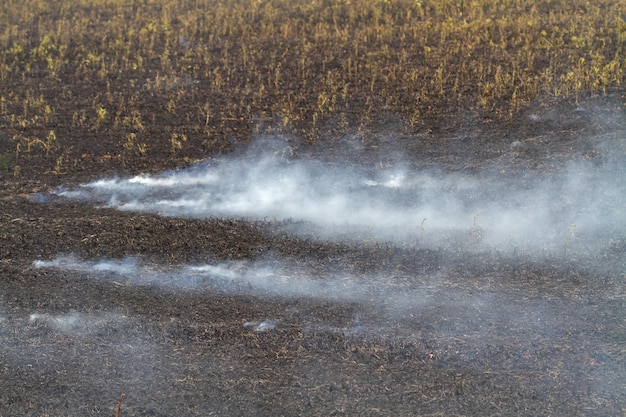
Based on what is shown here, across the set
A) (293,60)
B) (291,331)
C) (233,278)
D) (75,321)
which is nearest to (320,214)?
(233,278)

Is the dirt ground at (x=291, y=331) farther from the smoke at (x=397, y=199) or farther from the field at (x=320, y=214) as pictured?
the smoke at (x=397, y=199)

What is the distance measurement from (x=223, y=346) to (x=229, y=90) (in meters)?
7.95

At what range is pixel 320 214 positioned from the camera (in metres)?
11.0

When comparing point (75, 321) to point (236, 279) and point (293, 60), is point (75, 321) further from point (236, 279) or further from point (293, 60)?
point (293, 60)

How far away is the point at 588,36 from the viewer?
1620cm

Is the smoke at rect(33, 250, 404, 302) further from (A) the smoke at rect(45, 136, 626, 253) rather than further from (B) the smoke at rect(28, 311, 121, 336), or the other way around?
(A) the smoke at rect(45, 136, 626, 253)

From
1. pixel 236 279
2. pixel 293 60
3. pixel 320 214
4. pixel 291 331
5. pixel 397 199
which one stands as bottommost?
pixel 291 331

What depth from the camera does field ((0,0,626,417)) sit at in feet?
25.2

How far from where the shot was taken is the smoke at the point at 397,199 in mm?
10289

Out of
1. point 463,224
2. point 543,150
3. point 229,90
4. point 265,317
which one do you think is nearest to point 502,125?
point 543,150

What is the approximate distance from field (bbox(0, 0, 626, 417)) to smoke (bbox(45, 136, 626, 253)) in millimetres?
41

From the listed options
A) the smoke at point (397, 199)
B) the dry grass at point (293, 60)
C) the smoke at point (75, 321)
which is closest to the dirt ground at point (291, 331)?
the smoke at point (75, 321)

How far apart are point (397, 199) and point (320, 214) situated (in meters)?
1.15

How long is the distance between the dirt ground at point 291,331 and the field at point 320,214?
28mm
